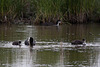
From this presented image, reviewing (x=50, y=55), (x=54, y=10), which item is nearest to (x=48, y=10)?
(x=54, y=10)

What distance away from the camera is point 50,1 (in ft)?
85.7

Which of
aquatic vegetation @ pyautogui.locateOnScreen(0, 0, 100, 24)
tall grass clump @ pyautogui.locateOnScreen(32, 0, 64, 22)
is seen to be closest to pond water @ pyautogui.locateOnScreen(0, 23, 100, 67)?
tall grass clump @ pyautogui.locateOnScreen(32, 0, 64, 22)

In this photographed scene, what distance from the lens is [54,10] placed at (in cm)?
2645

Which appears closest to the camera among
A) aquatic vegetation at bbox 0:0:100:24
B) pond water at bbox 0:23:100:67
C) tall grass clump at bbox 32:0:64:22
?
pond water at bbox 0:23:100:67

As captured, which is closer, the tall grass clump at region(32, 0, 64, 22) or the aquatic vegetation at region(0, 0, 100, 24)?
the tall grass clump at region(32, 0, 64, 22)

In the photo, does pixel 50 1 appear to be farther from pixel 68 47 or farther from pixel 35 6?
pixel 68 47

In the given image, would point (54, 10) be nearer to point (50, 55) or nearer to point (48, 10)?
point (48, 10)

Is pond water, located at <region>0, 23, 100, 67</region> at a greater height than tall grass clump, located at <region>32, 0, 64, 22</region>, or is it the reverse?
tall grass clump, located at <region>32, 0, 64, 22</region>

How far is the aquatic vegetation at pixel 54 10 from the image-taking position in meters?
26.4

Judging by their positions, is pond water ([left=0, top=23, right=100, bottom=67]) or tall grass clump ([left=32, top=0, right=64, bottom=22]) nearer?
pond water ([left=0, top=23, right=100, bottom=67])

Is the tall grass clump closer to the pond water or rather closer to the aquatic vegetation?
the aquatic vegetation

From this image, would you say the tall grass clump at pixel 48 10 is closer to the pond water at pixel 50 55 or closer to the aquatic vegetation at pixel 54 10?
the aquatic vegetation at pixel 54 10

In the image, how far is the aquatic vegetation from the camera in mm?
26438

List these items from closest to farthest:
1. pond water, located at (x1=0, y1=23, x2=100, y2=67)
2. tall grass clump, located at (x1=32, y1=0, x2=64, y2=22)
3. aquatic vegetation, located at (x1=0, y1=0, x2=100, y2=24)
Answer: pond water, located at (x1=0, y1=23, x2=100, y2=67) < tall grass clump, located at (x1=32, y1=0, x2=64, y2=22) < aquatic vegetation, located at (x1=0, y1=0, x2=100, y2=24)
